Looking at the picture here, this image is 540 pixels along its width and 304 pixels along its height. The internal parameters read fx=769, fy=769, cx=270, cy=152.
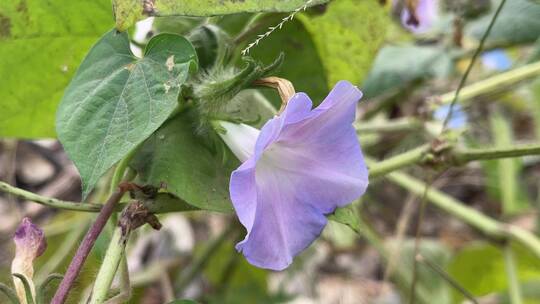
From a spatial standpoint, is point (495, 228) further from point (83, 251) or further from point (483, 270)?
point (83, 251)

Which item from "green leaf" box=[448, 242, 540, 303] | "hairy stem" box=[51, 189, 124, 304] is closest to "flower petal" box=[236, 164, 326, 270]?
"hairy stem" box=[51, 189, 124, 304]

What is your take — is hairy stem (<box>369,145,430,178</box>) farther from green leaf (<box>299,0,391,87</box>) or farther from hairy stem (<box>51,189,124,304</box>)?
hairy stem (<box>51,189,124,304</box>)

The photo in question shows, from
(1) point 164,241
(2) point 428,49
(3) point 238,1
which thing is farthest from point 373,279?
(3) point 238,1

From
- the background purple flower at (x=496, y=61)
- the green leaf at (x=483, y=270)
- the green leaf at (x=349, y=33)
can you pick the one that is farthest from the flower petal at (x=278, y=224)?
the background purple flower at (x=496, y=61)

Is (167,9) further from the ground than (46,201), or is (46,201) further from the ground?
(167,9)

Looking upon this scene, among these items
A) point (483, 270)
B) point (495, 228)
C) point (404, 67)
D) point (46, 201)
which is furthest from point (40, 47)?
point (483, 270)

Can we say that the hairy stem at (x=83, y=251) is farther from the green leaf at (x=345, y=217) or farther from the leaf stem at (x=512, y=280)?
the leaf stem at (x=512, y=280)
